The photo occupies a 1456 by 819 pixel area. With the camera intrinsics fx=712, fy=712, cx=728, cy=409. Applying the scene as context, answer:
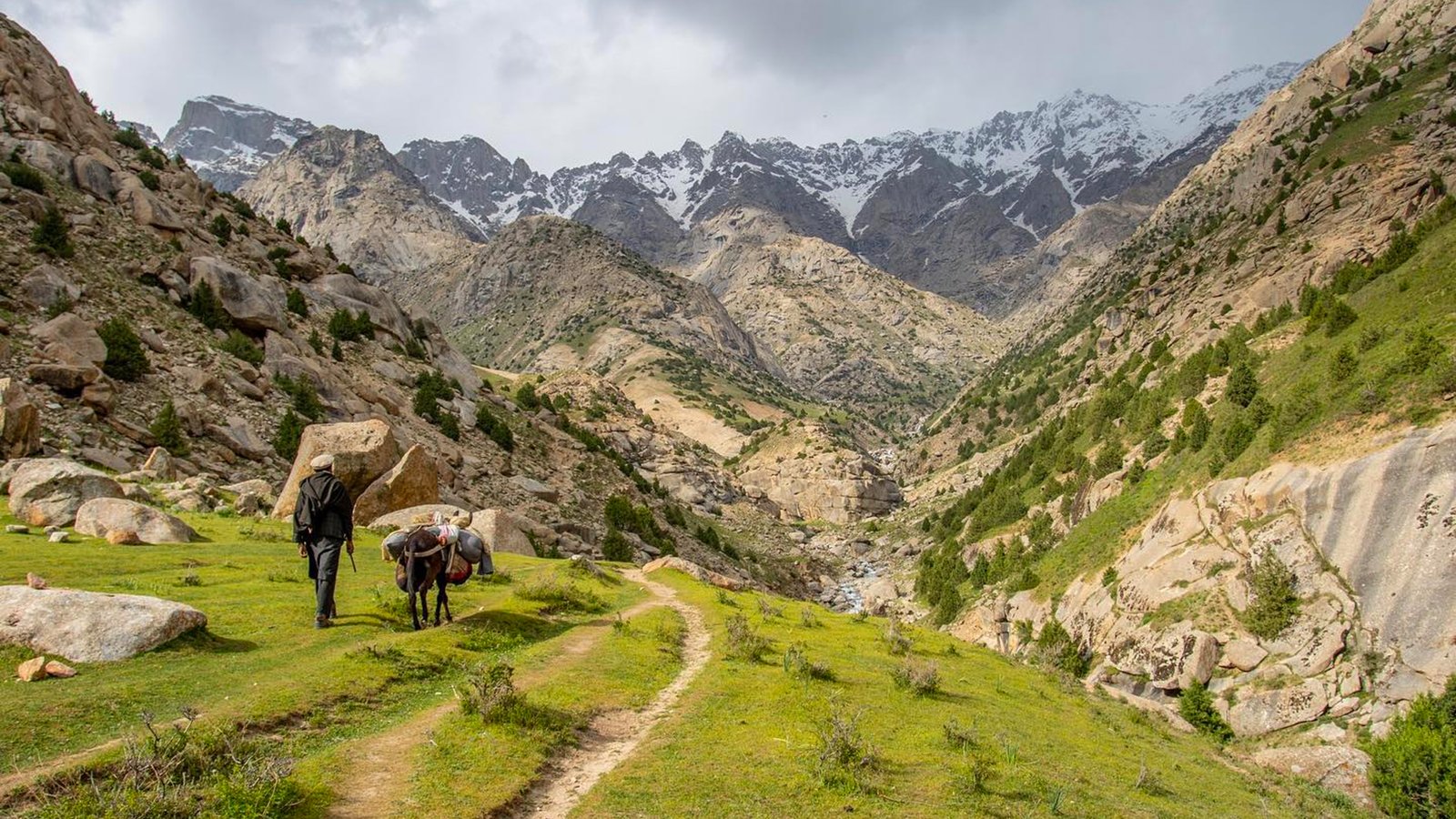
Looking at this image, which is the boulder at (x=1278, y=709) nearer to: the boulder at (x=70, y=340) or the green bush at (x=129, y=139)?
the boulder at (x=70, y=340)

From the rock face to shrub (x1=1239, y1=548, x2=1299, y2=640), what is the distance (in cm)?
3613

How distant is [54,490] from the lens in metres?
19.9

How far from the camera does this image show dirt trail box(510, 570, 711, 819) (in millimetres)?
8727

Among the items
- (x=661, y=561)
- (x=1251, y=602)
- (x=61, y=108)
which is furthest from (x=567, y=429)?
(x=1251, y=602)

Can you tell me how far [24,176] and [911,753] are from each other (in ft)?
174

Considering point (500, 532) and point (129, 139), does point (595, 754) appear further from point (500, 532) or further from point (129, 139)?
point (129, 139)

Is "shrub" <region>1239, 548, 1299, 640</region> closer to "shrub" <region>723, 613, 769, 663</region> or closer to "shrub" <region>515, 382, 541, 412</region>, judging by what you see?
"shrub" <region>723, 613, 769, 663</region>

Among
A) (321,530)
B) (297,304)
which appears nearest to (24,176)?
(297,304)

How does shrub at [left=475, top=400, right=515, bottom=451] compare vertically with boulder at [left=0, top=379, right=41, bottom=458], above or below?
above

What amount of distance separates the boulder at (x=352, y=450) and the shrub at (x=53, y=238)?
18314 mm

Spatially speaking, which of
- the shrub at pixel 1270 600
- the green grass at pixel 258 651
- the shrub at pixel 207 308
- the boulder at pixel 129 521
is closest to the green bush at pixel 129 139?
the shrub at pixel 207 308

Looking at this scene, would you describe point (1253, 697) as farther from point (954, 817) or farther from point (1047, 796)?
point (954, 817)

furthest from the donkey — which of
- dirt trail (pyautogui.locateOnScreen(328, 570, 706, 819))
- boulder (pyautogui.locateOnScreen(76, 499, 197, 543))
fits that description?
boulder (pyautogui.locateOnScreen(76, 499, 197, 543))

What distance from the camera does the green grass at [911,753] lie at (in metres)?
9.58
